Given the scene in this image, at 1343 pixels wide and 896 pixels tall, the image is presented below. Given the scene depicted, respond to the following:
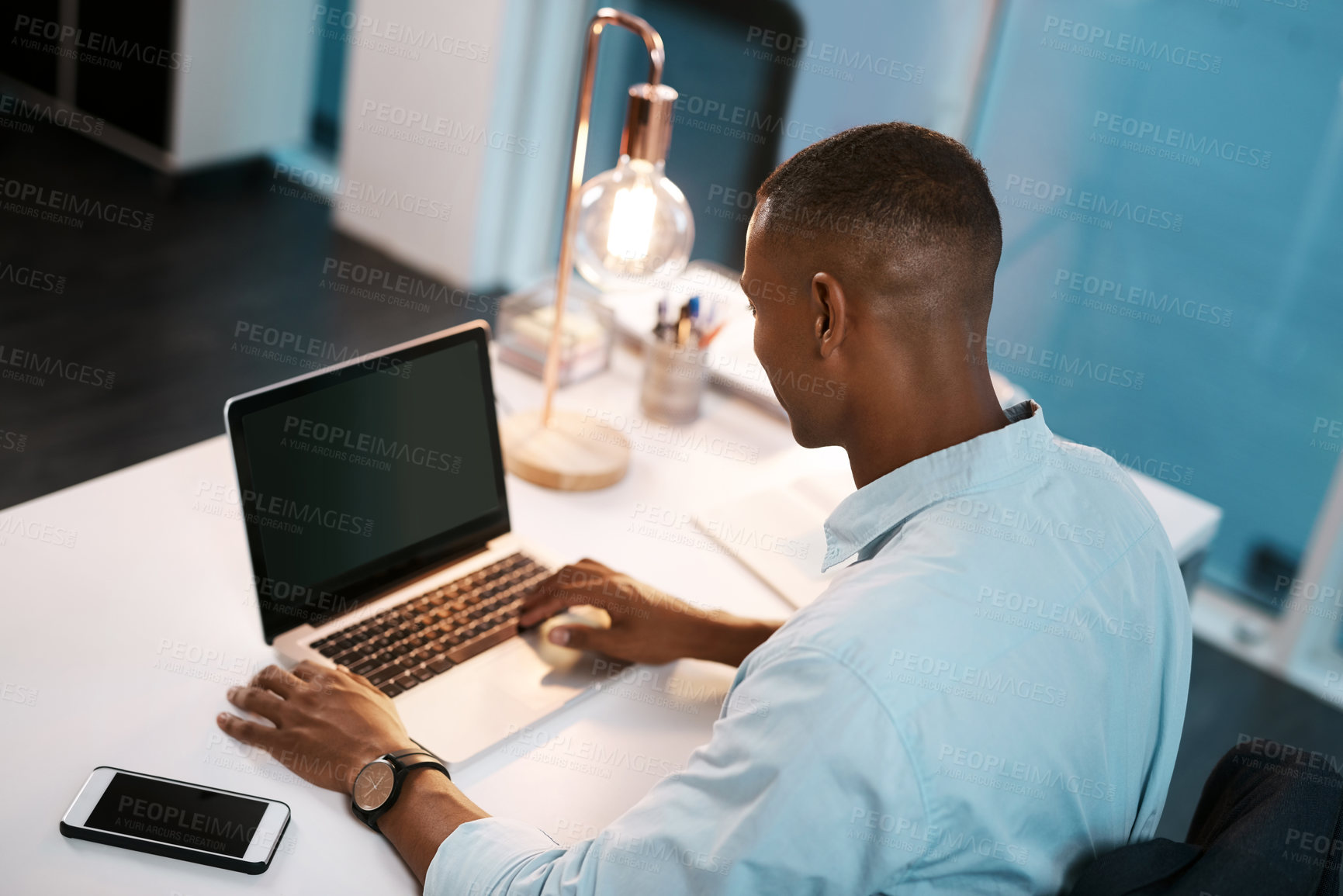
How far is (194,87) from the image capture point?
450cm

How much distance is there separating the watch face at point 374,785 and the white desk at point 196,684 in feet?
0.10

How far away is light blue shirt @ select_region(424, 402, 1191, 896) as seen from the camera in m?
1.07

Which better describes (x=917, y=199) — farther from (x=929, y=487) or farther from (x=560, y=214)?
(x=560, y=214)

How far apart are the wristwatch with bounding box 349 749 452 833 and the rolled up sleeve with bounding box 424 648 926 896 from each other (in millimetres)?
211

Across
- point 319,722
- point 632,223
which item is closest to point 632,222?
point 632,223

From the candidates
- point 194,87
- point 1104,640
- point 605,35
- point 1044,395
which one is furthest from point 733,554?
point 194,87

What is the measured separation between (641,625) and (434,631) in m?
0.26

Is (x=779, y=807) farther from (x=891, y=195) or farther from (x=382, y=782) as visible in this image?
(x=891, y=195)

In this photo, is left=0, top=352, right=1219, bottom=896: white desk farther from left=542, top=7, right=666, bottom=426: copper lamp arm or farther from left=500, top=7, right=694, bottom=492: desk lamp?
left=542, top=7, right=666, bottom=426: copper lamp arm

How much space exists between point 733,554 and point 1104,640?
729mm

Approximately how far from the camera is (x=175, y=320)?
12.4 ft

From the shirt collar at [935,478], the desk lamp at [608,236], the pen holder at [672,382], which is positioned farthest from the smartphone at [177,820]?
the pen holder at [672,382]

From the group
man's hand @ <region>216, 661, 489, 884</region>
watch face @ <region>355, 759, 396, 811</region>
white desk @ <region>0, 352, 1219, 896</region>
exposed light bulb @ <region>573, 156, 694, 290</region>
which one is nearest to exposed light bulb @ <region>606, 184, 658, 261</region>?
exposed light bulb @ <region>573, 156, 694, 290</region>

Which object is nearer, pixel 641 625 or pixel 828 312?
pixel 828 312
